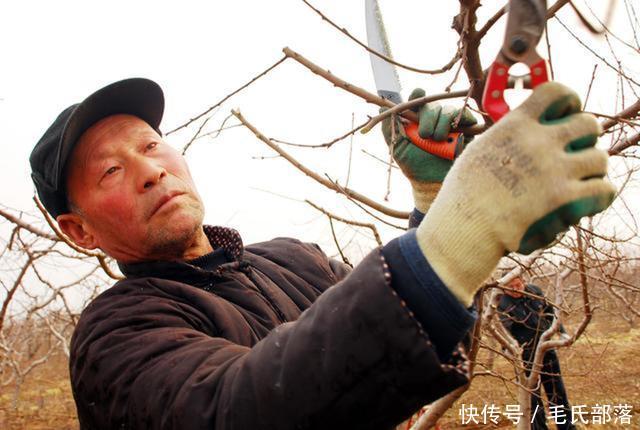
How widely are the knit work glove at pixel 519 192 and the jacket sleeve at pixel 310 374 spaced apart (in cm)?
12

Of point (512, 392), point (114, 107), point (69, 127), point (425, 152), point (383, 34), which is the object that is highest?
point (383, 34)

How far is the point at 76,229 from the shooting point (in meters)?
1.82

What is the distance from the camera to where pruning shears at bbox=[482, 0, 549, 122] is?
958mm

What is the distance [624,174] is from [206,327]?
3589 millimetres

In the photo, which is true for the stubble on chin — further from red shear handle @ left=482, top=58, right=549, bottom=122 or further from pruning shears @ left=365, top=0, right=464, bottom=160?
red shear handle @ left=482, top=58, right=549, bottom=122

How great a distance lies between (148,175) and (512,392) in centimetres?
1020

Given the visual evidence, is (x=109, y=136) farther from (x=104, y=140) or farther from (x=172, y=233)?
(x=172, y=233)

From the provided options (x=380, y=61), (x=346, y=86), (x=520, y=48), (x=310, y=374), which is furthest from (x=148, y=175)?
(x=520, y=48)

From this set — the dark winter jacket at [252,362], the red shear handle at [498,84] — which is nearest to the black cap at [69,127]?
the dark winter jacket at [252,362]

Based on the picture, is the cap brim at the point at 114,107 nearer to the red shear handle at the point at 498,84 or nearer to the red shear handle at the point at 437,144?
the red shear handle at the point at 437,144

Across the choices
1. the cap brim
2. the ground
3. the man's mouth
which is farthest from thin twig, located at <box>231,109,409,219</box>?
the ground

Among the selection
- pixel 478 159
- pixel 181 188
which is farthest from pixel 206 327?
pixel 478 159

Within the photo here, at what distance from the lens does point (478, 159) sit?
2.93ft

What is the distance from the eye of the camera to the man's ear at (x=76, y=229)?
1776 mm
